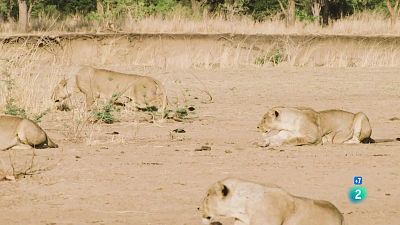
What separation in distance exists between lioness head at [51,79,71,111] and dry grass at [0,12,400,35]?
534 inches

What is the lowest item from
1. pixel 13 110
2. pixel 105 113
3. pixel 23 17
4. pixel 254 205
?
pixel 23 17

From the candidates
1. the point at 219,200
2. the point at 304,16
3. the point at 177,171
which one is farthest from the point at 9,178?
the point at 304,16

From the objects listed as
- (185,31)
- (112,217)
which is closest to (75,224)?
(112,217)

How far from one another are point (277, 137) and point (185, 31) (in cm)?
1908

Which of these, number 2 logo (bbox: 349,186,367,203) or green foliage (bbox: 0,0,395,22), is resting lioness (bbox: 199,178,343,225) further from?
green foliage (bbox: 0,0,395,22)

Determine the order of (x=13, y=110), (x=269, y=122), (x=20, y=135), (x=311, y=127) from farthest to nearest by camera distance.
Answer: (x=13, y=110) → (x=311, y=127) → (x=269, y=122) → (x=20, y=135)

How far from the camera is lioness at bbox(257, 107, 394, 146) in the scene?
42.6 feet

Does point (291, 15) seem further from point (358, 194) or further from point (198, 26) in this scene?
point (358, 194)

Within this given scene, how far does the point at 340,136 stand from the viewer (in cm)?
1343

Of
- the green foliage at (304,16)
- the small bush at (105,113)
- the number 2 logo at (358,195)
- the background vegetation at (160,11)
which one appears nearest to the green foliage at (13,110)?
the small bush at (105,113)

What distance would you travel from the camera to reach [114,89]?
1764 cm

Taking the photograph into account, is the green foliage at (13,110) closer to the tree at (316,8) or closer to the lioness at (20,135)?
the lioness at (20,135)

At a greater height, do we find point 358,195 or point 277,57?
point 358,195

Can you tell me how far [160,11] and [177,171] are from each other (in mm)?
28291
